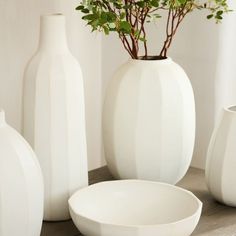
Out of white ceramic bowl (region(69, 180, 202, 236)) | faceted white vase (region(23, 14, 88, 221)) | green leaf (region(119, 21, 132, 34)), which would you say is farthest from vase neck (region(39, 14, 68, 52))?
white ceramic bowl (region(69, 180, 202, 236))

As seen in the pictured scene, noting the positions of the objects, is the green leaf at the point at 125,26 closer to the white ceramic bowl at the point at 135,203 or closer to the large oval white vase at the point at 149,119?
the large oval white vase at the point at 149,119

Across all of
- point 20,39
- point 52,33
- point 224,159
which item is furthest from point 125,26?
point 20,39

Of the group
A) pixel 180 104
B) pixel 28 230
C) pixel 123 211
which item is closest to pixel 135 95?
pixel 180 104

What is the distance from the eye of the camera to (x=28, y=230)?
96cm

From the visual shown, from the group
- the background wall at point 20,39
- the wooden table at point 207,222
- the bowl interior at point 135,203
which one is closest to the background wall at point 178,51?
the background wall at point 20,39

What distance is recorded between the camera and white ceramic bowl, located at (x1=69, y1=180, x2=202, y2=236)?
1086 millimetres

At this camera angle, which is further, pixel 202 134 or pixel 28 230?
pixel 202 134

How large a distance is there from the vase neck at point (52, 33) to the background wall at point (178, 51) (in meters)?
0.33

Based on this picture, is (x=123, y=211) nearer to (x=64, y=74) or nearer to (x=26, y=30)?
(x=64, y=74)

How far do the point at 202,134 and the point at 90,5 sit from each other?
54cm

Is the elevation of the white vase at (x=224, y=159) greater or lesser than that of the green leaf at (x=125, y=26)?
lesser

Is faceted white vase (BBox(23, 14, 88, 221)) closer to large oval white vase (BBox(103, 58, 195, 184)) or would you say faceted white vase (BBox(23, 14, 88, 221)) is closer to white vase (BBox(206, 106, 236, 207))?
large oval white vase (BBox(103, 58, 195, 184))

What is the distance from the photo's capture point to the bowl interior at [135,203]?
110cm

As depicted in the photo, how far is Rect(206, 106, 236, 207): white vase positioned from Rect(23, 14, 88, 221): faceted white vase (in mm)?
250
